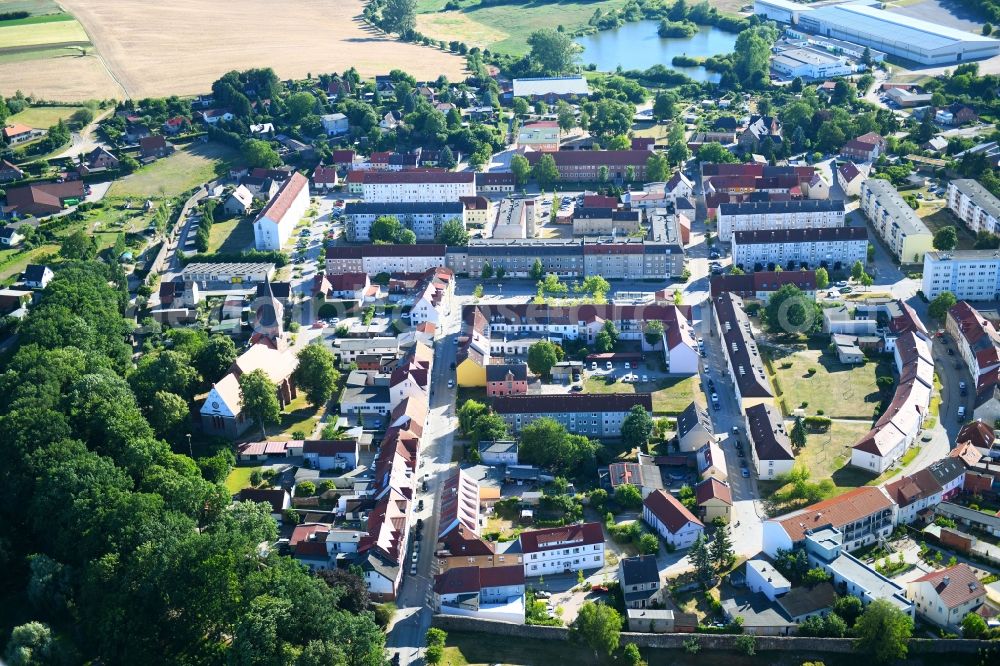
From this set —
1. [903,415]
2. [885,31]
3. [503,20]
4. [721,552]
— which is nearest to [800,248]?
[903,415]

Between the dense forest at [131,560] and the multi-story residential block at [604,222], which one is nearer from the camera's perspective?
the dense forest at [131,560]

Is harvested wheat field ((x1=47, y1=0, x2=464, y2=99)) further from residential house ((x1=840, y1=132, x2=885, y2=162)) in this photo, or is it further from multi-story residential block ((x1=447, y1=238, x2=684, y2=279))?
multi-story residential block ((x1=447, y1=238, x2=684, y2=279))

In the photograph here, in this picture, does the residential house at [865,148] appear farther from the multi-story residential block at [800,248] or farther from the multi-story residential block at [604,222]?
the multi-story residential block at [604,222]

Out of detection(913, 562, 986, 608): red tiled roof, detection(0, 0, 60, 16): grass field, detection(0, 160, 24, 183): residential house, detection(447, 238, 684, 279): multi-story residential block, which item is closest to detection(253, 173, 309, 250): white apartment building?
detection(447, 238, 684, 279): multi-story residential block

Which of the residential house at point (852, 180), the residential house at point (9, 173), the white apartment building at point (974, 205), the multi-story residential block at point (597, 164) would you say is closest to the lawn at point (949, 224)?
the white apartment building at point (974, 205)

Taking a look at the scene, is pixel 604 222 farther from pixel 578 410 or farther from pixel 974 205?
pixel 578 410
